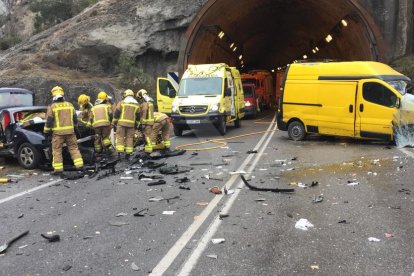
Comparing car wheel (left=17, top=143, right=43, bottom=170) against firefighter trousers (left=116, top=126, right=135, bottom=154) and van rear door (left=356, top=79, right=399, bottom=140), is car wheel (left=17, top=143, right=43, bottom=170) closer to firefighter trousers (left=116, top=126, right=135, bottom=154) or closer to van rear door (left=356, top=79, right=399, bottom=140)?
firefighter trousers (left=116, top=126, right=135, bottom=154)

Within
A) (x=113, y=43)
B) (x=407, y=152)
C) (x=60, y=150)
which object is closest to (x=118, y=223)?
(x=60, y=150)

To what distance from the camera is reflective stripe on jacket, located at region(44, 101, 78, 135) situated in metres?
9.60

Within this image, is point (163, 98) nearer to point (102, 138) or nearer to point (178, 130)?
point (178, 130)

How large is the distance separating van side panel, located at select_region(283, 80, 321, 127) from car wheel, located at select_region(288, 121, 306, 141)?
197 mm

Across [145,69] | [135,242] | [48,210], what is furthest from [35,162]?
[145,69]

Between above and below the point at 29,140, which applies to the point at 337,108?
above

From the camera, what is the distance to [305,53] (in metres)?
44.4

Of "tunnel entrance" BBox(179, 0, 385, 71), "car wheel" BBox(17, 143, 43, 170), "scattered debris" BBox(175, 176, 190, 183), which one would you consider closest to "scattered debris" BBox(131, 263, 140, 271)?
"scattered debris" BBox(175, 176, 190, 183)

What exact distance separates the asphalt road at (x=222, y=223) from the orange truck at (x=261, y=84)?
60.7ft

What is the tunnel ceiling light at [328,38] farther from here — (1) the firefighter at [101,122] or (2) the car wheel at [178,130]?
(1) the firefighter at [101,122]

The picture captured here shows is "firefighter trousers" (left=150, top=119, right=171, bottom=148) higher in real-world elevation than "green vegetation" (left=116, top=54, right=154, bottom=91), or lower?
lower

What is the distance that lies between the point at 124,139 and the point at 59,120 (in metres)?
1.94

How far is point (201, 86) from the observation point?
17.3 meters

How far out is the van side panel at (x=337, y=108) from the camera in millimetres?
13102
